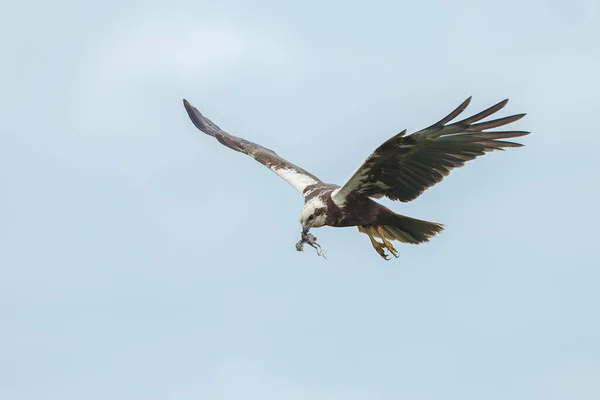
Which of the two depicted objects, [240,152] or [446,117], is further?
[240,152]

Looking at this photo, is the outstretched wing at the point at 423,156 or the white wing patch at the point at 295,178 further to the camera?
the white wing patch at the point at 295,178

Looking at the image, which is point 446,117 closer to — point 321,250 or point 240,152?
point 321,250

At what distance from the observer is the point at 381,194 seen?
1795cm

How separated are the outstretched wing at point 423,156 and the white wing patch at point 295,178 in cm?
197

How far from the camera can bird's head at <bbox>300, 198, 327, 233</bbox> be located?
17797 millimetres

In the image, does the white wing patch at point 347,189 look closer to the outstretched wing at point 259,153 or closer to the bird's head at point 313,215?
the bird's head at point 313,215

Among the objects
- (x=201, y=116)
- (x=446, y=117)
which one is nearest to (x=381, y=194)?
(x=446, y=117)

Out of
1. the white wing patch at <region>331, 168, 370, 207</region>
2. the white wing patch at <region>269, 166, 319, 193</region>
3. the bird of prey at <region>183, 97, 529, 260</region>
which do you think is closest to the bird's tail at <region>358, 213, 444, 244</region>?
the bird of prey at <region>183, 97, 529, 260</region>

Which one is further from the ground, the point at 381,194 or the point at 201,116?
the point at 201,116

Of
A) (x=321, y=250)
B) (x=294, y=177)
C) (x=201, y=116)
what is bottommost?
(x=321, y=250)

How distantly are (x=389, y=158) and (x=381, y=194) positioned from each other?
1024mm

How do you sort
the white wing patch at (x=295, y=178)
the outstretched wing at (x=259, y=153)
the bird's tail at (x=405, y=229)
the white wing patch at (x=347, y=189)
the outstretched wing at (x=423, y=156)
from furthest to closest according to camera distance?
1. the outstretched wing at (x=259, y=153)
2. the white wing patch at (x=295, y=178)
3. the bird's tail at (x=405, y=229)
4. the white wing patch at (x=347, y=189)
5. the outstretched wing at (x=423, y=156)

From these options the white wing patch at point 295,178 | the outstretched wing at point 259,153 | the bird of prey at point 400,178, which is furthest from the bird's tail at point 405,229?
the outstretched wing at point 259,153

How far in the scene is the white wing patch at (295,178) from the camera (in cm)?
1968
